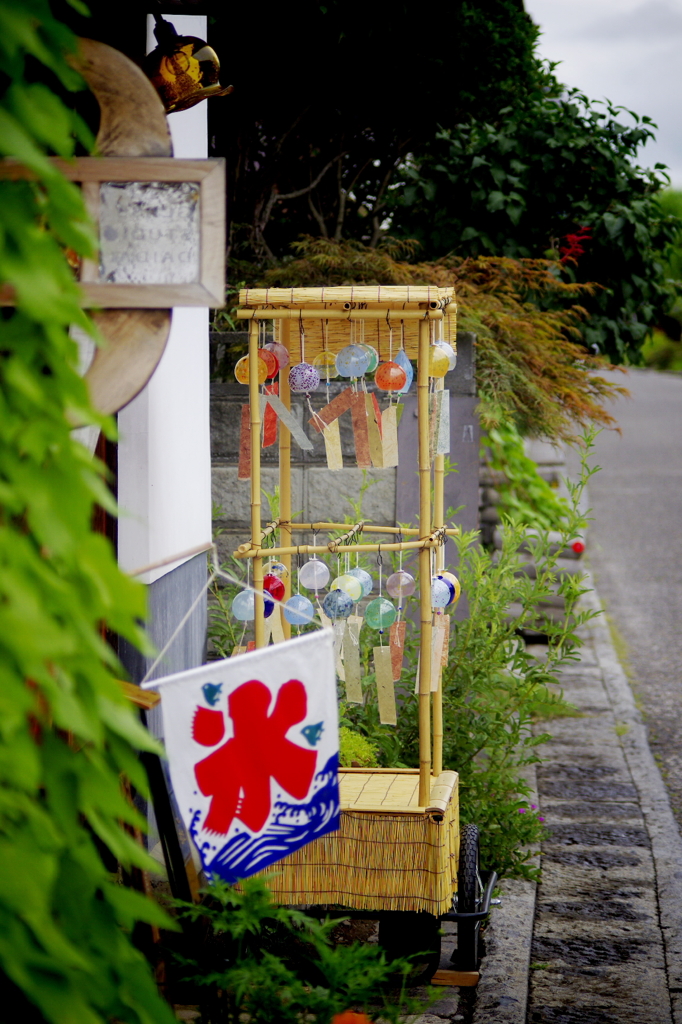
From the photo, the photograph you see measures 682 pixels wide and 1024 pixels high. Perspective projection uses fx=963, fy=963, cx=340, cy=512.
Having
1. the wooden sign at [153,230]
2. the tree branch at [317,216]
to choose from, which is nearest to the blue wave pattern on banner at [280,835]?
the wooden sign at [153,230]

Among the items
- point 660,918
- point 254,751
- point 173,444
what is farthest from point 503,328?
point 254,751

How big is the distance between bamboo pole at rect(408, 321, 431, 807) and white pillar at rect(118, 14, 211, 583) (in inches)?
32.4

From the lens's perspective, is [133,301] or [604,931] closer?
[133,301]

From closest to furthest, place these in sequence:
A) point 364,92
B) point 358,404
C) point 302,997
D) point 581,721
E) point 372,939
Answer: point 302,997
point 358,404
point 372,939
point 581,721
point 364,92

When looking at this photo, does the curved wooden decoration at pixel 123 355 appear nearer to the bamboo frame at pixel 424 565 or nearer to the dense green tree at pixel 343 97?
the bamboo frame at pixel 424 565

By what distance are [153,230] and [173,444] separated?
1.79 meters

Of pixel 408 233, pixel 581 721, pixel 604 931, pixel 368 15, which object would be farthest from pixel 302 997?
pixel 408 233

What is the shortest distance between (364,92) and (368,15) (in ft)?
3.33

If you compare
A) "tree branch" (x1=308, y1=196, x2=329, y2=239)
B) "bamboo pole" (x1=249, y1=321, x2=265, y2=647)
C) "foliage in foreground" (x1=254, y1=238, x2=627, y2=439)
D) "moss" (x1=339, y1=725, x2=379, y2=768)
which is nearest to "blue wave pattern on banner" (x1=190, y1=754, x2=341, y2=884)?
"bamboo pole" (x1=249, y1=321, x2=265, y2=647)

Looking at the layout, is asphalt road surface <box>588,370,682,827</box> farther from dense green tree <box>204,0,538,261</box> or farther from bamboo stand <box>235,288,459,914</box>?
dense green tree <box>204,0,538,261</box>

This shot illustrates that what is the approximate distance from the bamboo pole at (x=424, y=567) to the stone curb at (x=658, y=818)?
1.03m

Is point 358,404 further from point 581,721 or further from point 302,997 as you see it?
point 581,721

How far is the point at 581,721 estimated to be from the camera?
572 centimetres

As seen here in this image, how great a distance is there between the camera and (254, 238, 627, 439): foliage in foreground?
5004mm
